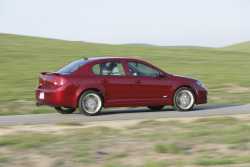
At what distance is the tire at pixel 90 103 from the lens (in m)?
18.5

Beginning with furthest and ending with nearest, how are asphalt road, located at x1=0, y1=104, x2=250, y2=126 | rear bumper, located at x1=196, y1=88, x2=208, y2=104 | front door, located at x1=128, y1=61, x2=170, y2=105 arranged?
rear bumper, located at x1=196, y1=88, x2=208, y2=104
front door, located at x1=128, y1=61, x2=170, y2=105
asphalt road, located at x1=0, y1=104, x2=250, y2=126

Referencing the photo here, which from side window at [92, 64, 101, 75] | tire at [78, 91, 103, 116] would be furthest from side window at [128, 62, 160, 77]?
tire at [78, 91, 103, 116]

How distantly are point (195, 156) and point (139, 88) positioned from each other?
27.4 ft

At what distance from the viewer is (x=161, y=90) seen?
64.5ft

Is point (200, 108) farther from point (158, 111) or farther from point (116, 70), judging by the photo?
point (116, 70)

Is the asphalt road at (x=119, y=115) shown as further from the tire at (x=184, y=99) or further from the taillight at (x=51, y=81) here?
the taillight at (x=51, y=81)

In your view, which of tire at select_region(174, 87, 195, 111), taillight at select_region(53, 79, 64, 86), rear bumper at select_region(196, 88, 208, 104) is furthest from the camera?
→ rear bumper at select_region(196, 88, 208, 104)

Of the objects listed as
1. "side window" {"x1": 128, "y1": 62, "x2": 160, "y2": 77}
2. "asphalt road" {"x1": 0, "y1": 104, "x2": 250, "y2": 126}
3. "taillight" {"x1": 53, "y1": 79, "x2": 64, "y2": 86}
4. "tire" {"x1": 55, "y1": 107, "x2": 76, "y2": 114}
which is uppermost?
"side window" {"x1": 128, "y1": 62, "x2": 160, "y2": 77}

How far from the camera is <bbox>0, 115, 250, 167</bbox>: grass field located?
10.7 metres

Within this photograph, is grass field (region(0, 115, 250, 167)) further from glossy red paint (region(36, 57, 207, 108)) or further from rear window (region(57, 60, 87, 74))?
rear window (region(57, 60, 87, 74))

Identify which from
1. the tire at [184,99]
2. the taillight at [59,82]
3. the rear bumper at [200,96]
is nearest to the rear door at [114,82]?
the taillight at [59,82]

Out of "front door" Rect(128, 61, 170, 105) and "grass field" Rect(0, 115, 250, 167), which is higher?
"front door" Rect(128, 61, 170, 105)

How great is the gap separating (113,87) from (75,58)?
31938 mm

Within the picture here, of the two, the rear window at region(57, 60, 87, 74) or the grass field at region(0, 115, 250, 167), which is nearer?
the grass field at region(0, 115, 250, 167)
